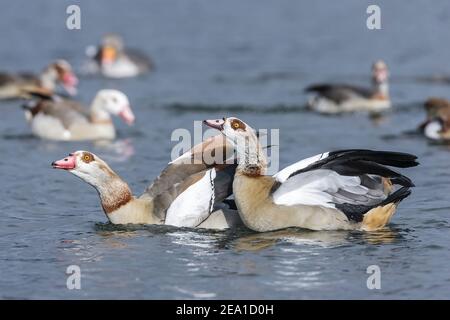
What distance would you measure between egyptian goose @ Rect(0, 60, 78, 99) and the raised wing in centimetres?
1196

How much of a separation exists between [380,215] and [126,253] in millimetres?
2658

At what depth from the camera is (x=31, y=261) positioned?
11055 mm

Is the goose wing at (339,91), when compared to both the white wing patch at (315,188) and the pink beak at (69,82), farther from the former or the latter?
the white wing patch at (315,188)

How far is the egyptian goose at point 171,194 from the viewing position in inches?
470

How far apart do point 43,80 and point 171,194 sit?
11970mm

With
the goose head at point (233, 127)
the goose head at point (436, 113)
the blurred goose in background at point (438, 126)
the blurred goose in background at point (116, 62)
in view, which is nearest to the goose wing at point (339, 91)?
the goose head at point (436, 113)

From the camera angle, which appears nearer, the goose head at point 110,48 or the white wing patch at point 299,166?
the white wing patch at point 299,166

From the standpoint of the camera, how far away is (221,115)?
20.5 m

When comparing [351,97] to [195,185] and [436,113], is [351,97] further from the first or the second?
[195,185]

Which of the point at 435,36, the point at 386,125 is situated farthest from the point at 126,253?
the point at 435,36

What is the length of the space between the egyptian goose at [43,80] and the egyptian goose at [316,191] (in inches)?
458

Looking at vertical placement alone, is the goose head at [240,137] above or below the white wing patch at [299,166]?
above

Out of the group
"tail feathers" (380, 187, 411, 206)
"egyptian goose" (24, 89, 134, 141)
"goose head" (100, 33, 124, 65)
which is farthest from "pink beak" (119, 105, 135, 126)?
"tail feathers" (380, 187, 411, 206)
